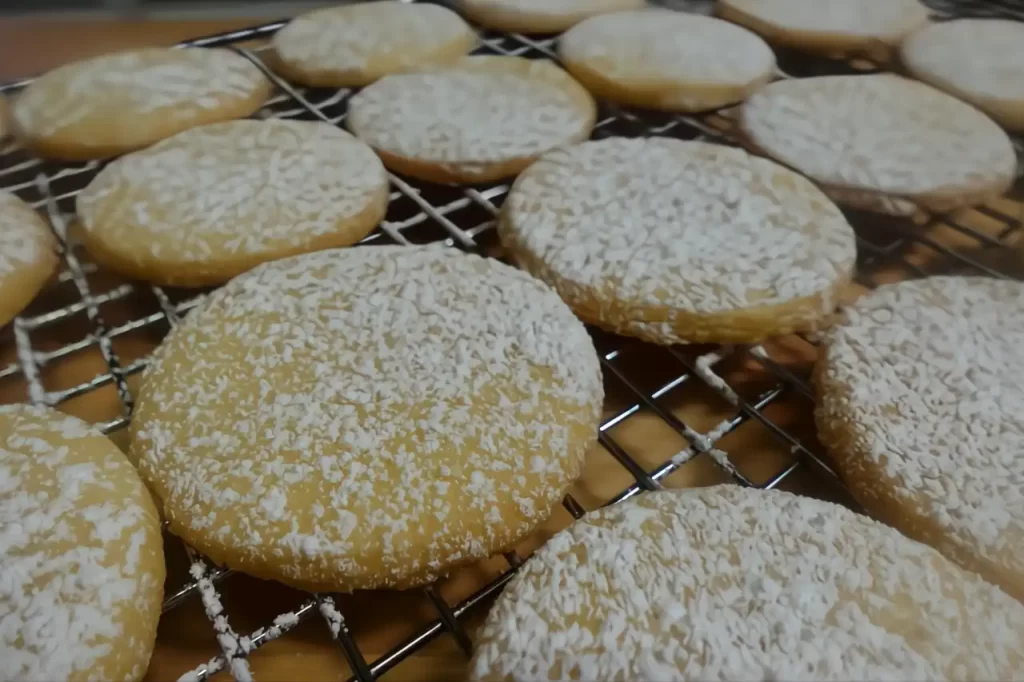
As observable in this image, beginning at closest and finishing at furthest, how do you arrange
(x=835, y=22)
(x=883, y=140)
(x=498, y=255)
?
(x=498, y=255) → (x=883, y=140) → (x=835, y=22)

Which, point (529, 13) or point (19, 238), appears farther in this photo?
point (529, 13)

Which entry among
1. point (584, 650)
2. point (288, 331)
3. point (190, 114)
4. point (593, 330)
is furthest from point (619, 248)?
point (190, 114)

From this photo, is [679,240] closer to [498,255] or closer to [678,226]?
[678,226]

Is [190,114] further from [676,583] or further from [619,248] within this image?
[676,583]

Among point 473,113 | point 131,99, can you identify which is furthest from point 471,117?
point 131,99

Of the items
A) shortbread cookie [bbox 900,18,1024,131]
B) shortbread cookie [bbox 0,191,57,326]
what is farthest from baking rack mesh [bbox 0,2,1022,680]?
shortbread cookie [bbox 900,18,1024,131]

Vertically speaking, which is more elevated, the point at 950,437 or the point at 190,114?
the point at 190,114

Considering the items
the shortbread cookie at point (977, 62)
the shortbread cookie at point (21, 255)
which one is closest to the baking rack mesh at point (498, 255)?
the shortbread cookie at point (21, 255)
